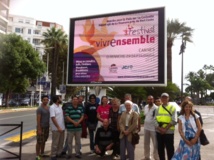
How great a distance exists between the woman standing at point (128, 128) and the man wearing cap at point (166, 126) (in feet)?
1.83

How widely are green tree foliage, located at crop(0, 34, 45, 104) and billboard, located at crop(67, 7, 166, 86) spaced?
1918 cm

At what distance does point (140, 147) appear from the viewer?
823cm

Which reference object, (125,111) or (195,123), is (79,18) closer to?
(125,111)

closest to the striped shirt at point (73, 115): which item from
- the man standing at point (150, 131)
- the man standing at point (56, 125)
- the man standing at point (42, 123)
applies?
the man standing at point (56, 125)

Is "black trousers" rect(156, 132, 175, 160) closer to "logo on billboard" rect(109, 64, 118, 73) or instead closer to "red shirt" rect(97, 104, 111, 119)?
"red shirt" rect(97, 104, 111, 119)

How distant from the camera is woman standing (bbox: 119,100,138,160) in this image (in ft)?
19.9

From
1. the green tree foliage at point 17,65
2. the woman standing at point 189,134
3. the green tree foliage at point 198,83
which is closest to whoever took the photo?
the woman standing at point 189,134

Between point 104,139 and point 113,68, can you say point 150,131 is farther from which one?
point 113,68

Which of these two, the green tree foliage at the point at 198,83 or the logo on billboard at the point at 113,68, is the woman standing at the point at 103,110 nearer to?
the logo on billboard at the point at 113,68

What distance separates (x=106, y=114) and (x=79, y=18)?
544 cm

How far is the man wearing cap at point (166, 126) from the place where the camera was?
5906mm

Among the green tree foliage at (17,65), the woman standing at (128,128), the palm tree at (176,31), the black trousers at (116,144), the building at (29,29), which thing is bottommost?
the black trousers at (116,144)

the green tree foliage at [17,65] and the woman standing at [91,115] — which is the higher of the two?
the green tree foliage at [17,65]

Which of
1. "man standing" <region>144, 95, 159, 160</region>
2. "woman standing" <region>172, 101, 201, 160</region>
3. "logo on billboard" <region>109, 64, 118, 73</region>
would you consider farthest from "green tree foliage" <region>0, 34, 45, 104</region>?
"woman standing" <region>172, 101, 201, 160</region>
